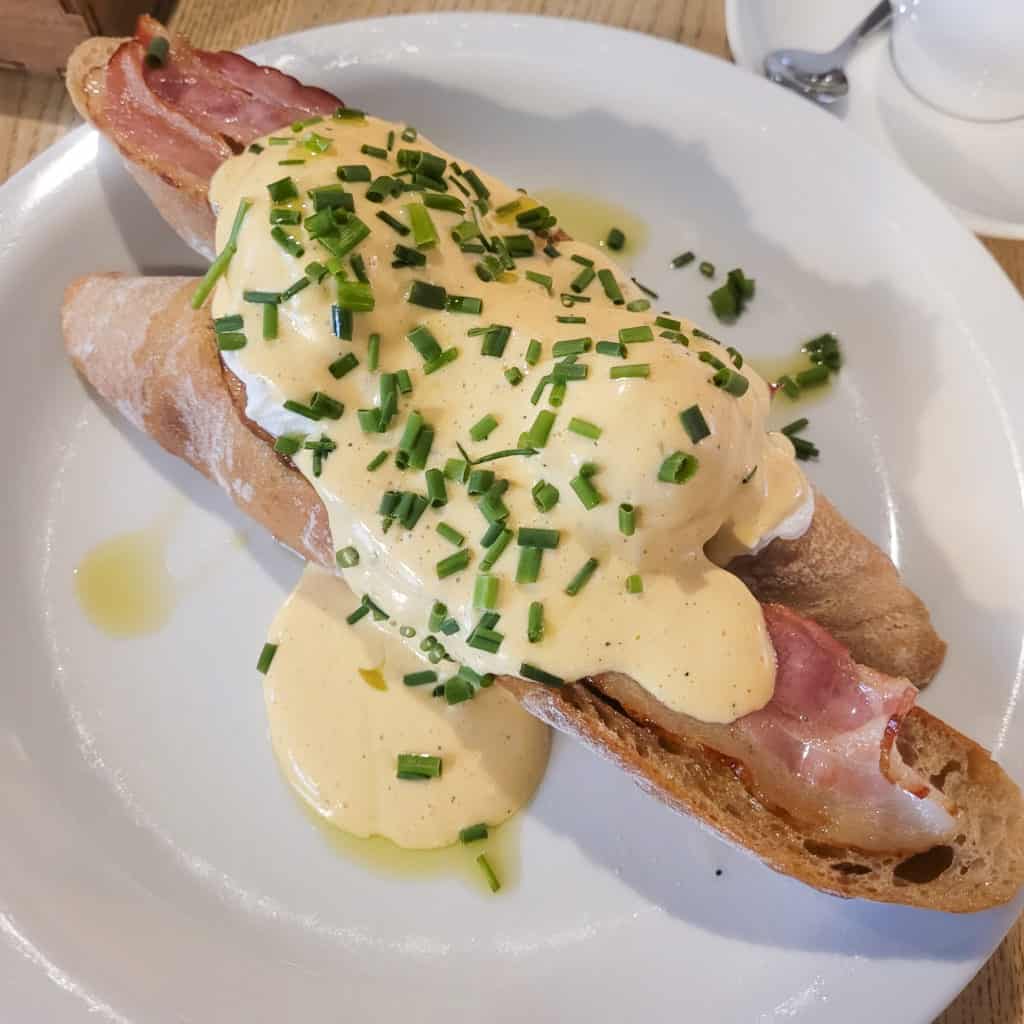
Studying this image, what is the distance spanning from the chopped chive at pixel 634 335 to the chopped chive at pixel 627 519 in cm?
32

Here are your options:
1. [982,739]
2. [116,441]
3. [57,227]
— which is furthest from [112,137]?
[982,739]

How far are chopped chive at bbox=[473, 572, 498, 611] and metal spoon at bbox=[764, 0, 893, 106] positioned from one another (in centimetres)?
189

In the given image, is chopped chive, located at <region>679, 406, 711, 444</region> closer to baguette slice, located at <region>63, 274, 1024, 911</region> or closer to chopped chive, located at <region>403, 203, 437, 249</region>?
baguette slice, located at <region>63, 274, 1024, 911</region>

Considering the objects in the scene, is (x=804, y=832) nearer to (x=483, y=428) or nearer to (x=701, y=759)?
(x=701, y=759)

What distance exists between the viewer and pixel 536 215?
1.94 metres

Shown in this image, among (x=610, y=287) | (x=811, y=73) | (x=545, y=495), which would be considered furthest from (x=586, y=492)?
(x=811, y=73)

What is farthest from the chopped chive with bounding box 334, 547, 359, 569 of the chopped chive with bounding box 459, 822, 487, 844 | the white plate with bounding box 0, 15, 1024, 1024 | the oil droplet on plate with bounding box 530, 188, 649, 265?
the oil droplet on plate with bounding box 530, 188, 649, 265

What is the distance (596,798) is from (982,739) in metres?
0.82

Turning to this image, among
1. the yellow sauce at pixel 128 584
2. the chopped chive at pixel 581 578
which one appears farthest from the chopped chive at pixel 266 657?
the chopped chive at pixel 581 578

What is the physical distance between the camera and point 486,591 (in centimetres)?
144

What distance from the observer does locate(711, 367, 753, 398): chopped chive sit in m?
1.54

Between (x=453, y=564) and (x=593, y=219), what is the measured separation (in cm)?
136

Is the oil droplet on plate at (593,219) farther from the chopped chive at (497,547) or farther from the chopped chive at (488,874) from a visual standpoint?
the chopped chive at (488,874)

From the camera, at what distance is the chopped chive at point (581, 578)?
1.44 metres
